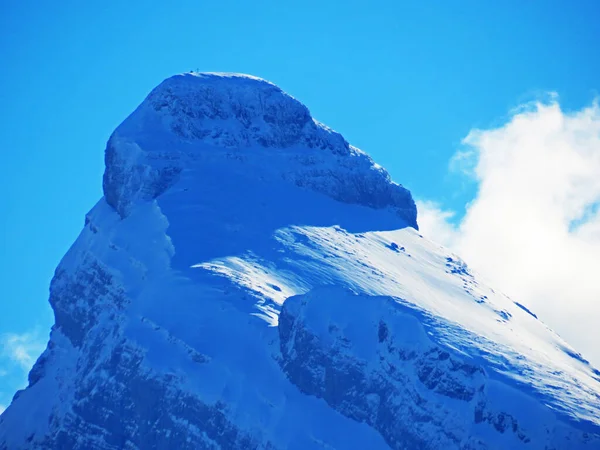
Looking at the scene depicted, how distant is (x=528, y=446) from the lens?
196m

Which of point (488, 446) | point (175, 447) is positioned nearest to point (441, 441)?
point (488, 446)

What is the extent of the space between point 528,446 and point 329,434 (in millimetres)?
22895

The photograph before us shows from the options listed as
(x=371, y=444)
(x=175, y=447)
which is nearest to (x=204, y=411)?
(x=175, y=447)

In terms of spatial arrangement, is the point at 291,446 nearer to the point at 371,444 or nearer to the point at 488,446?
the point at 371,444

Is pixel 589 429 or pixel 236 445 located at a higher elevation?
pixel 589 429

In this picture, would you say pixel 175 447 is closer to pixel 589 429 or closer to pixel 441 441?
pixel 441 441

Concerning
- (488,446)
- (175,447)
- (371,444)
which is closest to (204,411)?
(175,447)

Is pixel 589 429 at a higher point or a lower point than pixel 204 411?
higher

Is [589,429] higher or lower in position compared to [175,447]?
higher

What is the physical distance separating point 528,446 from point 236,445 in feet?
109

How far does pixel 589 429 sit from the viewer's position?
19825 cm

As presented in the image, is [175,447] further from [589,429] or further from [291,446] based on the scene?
[589,429]

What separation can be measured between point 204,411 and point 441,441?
2760 cm

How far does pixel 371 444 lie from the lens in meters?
199
